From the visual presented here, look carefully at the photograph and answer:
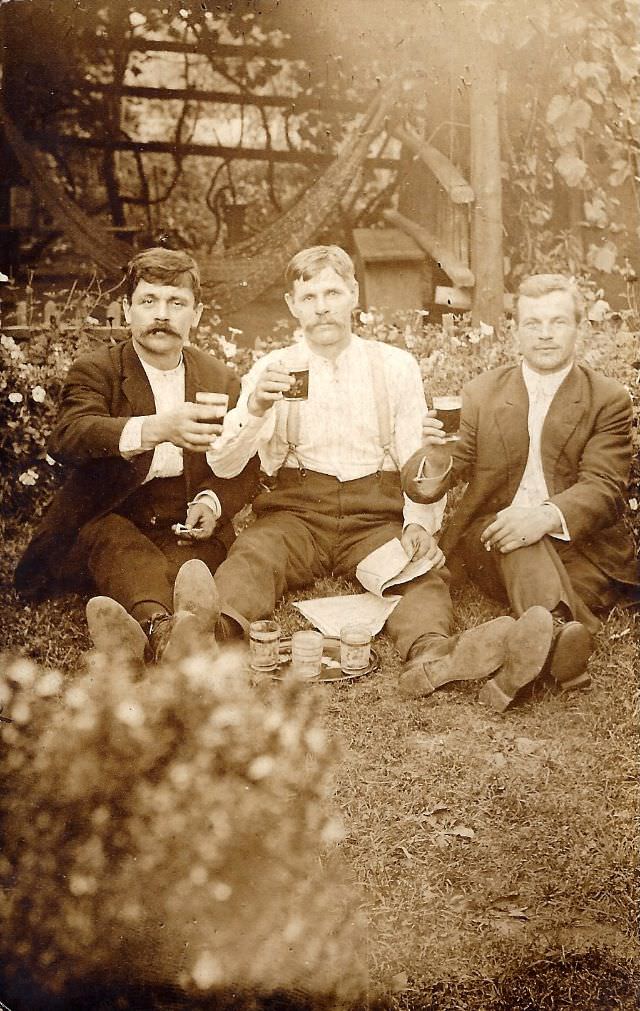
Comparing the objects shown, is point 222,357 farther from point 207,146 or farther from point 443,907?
point 443,907

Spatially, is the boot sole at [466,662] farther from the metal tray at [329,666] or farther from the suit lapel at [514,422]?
the suit lapel at [514,422]

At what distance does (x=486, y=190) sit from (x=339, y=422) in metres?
0.88

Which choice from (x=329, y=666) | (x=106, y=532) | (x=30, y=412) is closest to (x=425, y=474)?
(x=329, y=666)

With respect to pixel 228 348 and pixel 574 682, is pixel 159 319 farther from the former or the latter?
pixel 574 682

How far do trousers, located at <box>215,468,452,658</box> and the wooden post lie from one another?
0.66m

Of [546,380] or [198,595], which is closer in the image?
[198,595]

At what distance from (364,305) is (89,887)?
1.92m

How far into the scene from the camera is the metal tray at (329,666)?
8.79 ft

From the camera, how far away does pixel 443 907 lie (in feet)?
7.59

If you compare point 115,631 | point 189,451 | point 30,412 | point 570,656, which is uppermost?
point 30,412

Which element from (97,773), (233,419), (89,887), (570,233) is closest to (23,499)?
(233,419)

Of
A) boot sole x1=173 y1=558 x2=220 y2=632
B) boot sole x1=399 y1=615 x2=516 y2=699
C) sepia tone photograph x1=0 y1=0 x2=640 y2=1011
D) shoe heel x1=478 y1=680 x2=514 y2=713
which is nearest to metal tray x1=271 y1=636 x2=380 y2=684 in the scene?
sepia tone photograph x1=0 y1=0 x2=640 y2=1011

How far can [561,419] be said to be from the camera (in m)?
2.77

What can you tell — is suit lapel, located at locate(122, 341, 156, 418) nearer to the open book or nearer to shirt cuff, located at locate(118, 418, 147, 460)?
shirt cuff, located at locate(118, 418, 147, 460)
